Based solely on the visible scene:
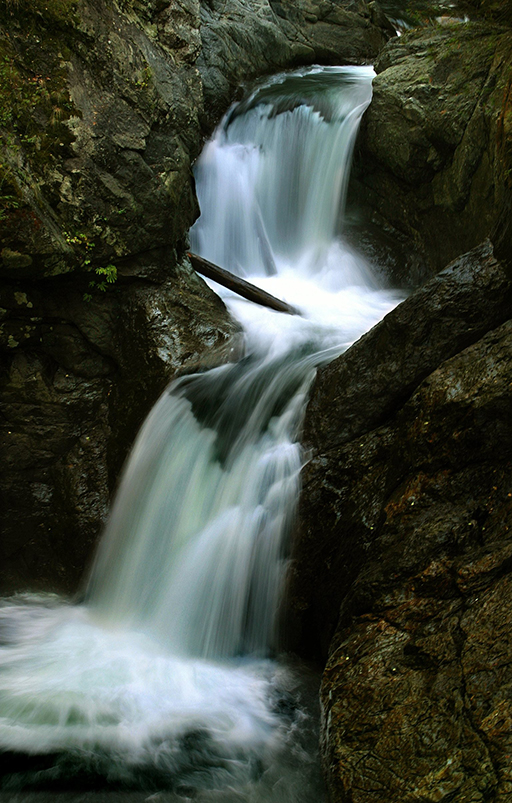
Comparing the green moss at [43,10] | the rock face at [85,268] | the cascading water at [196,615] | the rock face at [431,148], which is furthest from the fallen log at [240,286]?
the green moss at [43,10]

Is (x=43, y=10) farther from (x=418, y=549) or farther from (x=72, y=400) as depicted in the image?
(x=418, y=549)

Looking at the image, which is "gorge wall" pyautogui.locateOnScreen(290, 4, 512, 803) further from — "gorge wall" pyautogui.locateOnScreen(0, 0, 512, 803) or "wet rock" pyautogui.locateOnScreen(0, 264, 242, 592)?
"wet rock" pyautogui.locateOnScreen(0, 264, 242, 592)

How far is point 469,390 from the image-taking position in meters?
3.44

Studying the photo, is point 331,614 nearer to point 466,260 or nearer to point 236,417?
point 236,417

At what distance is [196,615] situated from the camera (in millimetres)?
4449

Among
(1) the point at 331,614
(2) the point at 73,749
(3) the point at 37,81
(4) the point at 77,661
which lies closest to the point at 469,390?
(1) the point at 331,614

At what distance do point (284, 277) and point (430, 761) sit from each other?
650 cm

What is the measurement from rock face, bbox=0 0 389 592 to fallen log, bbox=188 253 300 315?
616 millimetres

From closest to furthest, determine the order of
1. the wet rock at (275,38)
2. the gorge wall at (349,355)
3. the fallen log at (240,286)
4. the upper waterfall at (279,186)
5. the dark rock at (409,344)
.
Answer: the gorge wall at (349,355), the dark rock at (409,344), the fallen log at (240,286), the upper waterfall at (279,186), the wet rock at (275,38)

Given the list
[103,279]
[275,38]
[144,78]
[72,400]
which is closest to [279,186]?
[144,78]

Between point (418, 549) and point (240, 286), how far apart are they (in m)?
4.50

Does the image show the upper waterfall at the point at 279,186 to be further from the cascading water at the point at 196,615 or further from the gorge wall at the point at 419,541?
the gorge wall at the point at 419,541

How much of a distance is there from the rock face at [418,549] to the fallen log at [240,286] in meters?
2.24

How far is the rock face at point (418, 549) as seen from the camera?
252 centimetres
